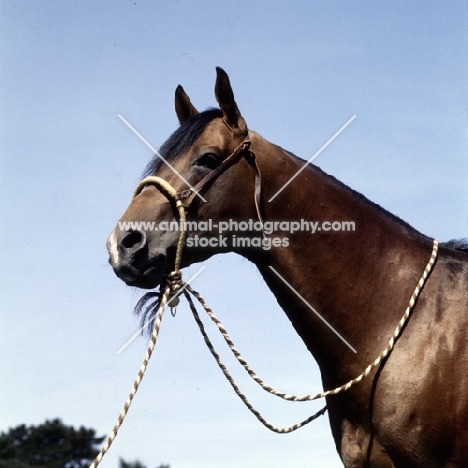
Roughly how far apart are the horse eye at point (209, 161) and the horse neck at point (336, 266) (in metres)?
0.36

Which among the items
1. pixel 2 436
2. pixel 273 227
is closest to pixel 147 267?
pixel 273 227

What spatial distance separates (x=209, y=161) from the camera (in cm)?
509

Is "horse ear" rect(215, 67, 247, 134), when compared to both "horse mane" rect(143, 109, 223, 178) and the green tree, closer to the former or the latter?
"horse mane" rect(143, 109, 223, 178)

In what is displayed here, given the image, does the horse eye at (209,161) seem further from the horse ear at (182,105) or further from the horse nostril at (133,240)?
the horse ear at (182,105)

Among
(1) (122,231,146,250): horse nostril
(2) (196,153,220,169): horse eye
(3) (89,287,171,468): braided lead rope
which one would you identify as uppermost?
(2) (196,153,220,169): horse eye

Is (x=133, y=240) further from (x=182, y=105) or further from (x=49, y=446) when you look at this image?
(x=49, y=446)

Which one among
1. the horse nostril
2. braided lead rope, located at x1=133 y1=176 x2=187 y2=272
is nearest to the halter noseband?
braided lead rope, located at x1=133 y1=176 x2=187 y2=272

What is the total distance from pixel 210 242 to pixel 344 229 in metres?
1.05

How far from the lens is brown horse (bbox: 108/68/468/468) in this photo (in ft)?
A: 14.5

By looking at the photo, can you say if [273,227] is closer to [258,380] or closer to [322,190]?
[322,190]

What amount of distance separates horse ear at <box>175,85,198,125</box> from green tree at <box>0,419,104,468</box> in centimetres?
2049

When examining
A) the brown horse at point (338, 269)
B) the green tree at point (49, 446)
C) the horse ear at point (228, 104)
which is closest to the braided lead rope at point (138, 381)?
the brown horse at point (338, 269)

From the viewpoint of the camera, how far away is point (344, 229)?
16.8 ft

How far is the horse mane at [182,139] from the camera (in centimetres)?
511
